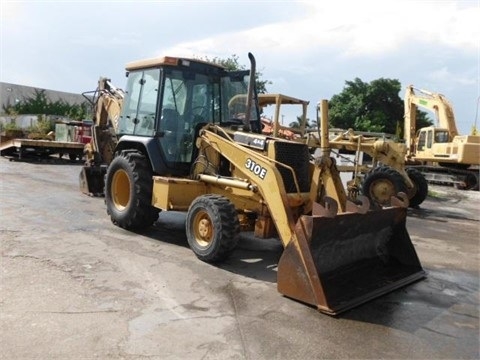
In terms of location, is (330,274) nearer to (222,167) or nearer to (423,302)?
(423,302)

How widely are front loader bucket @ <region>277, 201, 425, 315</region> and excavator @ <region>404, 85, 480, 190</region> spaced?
54.9ft

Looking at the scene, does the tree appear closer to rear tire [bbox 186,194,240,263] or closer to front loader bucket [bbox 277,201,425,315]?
front loader bucket [bbox 277,201,425,315]

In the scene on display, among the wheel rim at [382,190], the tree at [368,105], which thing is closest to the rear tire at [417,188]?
the wheel rim at [382,190]

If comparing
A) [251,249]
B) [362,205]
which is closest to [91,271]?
[251,249]

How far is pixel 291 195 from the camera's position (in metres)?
6.30

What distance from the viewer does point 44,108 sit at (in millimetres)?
38062

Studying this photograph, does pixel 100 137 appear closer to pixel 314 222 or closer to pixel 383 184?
pixel 383 184

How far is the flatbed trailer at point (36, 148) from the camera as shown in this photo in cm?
1869

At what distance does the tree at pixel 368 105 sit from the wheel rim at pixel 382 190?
24663mm

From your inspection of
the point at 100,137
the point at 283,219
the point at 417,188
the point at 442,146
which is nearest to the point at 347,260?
the point at 283,219

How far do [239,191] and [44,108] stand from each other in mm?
35429

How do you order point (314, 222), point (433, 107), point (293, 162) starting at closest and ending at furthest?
1. point (314, 222)
2. point (293, 162)
3. point (433, 107)

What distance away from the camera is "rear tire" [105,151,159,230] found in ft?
24.2

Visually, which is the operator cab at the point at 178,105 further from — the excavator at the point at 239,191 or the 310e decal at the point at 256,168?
the 310e decal at the point at 256,168
